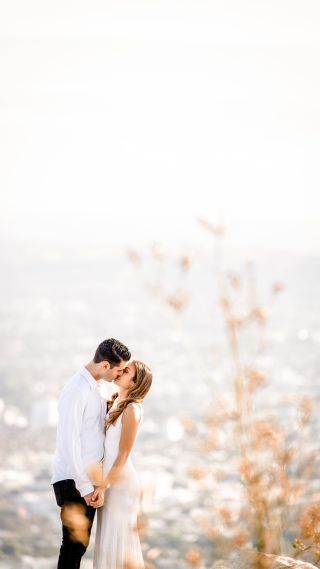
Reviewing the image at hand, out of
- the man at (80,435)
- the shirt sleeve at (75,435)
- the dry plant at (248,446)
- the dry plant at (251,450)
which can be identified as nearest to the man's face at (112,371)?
the man at (80,435)

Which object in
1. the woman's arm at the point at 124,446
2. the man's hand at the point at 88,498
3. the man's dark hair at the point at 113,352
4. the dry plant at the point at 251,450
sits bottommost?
the dry plant at the point at 251,450

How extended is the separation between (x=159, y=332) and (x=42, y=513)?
8830 cm

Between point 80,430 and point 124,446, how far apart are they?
310 mm

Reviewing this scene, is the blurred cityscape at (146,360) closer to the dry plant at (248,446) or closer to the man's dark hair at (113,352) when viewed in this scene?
the dry plant at (248,446)

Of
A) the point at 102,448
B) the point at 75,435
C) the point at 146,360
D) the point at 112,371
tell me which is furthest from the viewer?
the point at 146,360

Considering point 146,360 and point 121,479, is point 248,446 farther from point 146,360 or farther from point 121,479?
point 146,360

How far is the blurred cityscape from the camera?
491 centimetres

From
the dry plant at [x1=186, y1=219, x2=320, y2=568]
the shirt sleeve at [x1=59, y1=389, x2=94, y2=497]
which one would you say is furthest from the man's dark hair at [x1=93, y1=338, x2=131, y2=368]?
the dry plant at [x1=186, y1=219, x2=320, y2=568]

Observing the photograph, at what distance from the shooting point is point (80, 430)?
4.97 metres

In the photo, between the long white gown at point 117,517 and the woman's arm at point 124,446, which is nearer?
the woman's arm at point 124,446

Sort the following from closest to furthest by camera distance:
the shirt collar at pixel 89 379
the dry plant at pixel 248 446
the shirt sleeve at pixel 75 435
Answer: the dry plant at pixel 248 446 < the shirt sleeve at pixel 75 435 < the shirt collar at pixel 89 379

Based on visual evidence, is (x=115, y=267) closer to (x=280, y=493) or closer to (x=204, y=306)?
(x=204, y=306)

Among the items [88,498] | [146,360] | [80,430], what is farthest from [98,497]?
[146,360]

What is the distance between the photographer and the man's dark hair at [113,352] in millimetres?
4879
